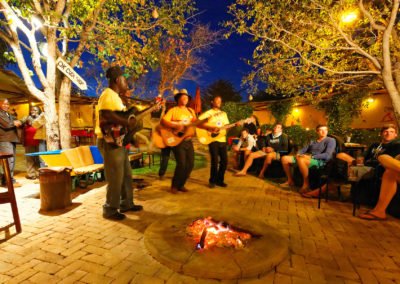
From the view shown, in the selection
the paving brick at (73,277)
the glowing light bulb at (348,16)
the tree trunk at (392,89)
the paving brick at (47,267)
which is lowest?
the paving brick at (73,277)

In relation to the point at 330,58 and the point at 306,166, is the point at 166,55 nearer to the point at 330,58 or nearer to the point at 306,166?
the point at 330,58

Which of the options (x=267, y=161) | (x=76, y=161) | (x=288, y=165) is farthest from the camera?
(x=267, y=161)

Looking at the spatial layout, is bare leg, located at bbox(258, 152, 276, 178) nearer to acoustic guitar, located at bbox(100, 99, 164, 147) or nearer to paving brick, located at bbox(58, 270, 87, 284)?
acoustic guitar, located at bbox(100, 99, 164, 147)

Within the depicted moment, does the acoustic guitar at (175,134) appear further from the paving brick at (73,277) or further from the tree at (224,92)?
the tree at (224,92)

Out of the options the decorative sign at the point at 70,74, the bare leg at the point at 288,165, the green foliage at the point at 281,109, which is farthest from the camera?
the green foliage at the point at 281,109

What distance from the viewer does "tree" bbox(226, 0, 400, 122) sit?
21.2ft

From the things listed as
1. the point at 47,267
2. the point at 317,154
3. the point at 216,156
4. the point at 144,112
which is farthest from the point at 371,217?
the point at 47,267

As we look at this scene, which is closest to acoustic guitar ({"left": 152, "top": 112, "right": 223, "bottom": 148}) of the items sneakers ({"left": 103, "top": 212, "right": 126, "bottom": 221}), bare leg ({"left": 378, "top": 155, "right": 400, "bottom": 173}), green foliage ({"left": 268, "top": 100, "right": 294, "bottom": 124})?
sneakers ({"left": 103, "top": 212, "right": 126, "bottom": 221})

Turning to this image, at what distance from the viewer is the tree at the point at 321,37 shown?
6449mm

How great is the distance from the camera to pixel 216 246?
2.77m

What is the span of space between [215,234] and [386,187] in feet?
10.0

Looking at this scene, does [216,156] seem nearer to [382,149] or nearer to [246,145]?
[246,145]

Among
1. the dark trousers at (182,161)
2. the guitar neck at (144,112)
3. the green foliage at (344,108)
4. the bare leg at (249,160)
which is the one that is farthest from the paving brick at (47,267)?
the green foliage at (344,108)

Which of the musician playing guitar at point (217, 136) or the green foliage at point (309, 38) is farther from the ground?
the green foliage at point (309, 38)
